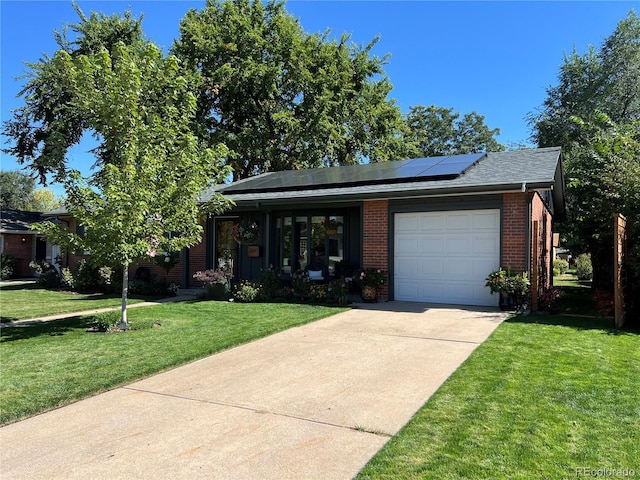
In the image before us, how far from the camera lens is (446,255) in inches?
402

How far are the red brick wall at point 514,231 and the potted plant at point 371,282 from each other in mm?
2717

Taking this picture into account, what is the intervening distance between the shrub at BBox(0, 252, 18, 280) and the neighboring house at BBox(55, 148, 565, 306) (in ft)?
45.5

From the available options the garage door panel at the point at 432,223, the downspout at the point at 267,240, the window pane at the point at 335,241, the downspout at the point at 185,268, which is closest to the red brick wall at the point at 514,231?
the garage door panel at the point at 432,223

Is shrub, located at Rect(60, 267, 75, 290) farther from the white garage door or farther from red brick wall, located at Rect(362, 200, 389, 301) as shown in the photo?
the white garage door

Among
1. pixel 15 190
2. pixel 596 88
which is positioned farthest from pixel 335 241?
pixel 15 190

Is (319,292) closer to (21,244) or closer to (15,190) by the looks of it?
(21,244)

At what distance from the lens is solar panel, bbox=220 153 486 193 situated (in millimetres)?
10766

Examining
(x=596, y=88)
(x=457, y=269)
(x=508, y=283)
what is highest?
(x=596, y=88)

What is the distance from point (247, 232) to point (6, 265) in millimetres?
15752

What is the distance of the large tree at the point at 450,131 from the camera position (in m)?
41.4

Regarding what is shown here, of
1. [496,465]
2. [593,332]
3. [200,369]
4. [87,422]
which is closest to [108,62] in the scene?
[200,369]

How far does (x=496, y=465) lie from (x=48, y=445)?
331 cm

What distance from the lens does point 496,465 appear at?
9.30 ft

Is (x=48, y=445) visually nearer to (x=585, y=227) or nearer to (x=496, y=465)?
(x=496, y=465)
